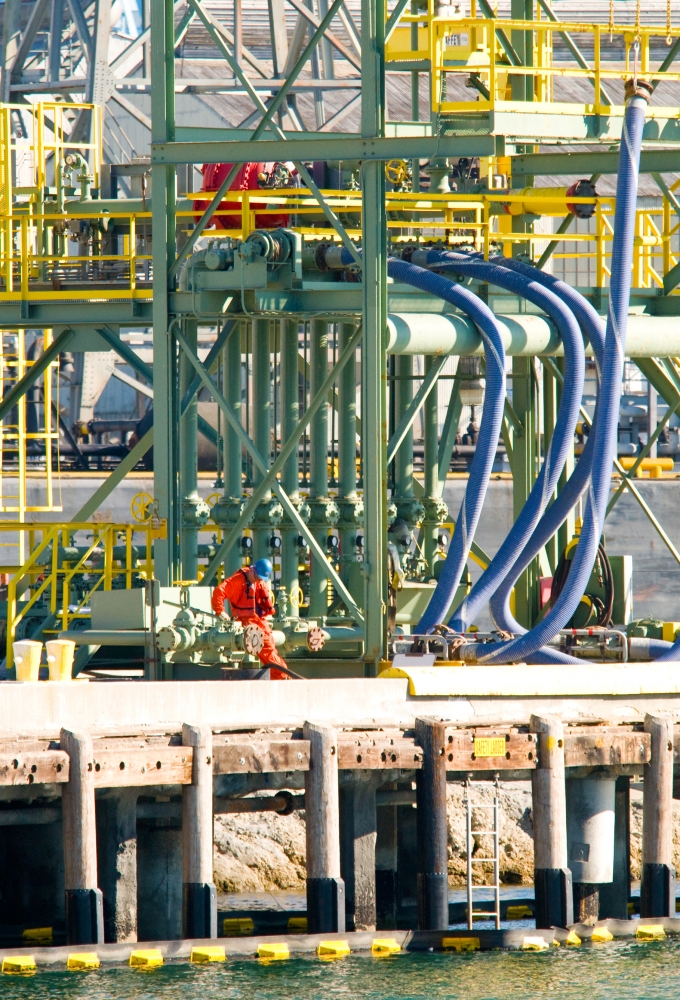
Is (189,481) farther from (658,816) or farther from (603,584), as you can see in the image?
(658,816)

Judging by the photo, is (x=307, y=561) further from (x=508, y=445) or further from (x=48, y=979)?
(x=48, y=979)

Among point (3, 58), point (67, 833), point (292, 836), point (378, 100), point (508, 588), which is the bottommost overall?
point (292, 836)

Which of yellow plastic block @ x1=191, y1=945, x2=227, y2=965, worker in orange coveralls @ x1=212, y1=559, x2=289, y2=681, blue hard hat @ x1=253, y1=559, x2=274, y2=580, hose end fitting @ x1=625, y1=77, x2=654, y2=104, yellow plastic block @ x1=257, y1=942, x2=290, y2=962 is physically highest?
hose end fitting @ x1=625, y1=77, x2=654, y2=104

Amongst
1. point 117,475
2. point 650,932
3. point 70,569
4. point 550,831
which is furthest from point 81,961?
point 117,475

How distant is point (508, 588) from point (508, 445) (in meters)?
3.88

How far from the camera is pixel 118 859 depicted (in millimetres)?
15914

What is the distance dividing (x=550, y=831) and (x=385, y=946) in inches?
70.9

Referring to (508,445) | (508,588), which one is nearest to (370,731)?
(508,588)

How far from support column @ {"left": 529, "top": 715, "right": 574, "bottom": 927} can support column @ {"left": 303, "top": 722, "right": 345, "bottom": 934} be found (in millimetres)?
1911

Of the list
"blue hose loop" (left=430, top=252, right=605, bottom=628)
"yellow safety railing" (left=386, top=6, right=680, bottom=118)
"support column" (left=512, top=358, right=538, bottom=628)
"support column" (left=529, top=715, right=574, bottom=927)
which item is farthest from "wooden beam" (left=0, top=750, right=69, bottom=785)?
"support column" (left=512, top=358, right=538, bottom=628)

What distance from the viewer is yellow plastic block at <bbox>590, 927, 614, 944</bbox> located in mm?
16906

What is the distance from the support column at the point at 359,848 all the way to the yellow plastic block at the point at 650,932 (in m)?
2.44

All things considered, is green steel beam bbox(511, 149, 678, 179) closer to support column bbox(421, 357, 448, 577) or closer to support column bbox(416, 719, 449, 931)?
support column bbox(421, 357, 448, 577)

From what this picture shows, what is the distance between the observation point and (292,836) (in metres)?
22.4
